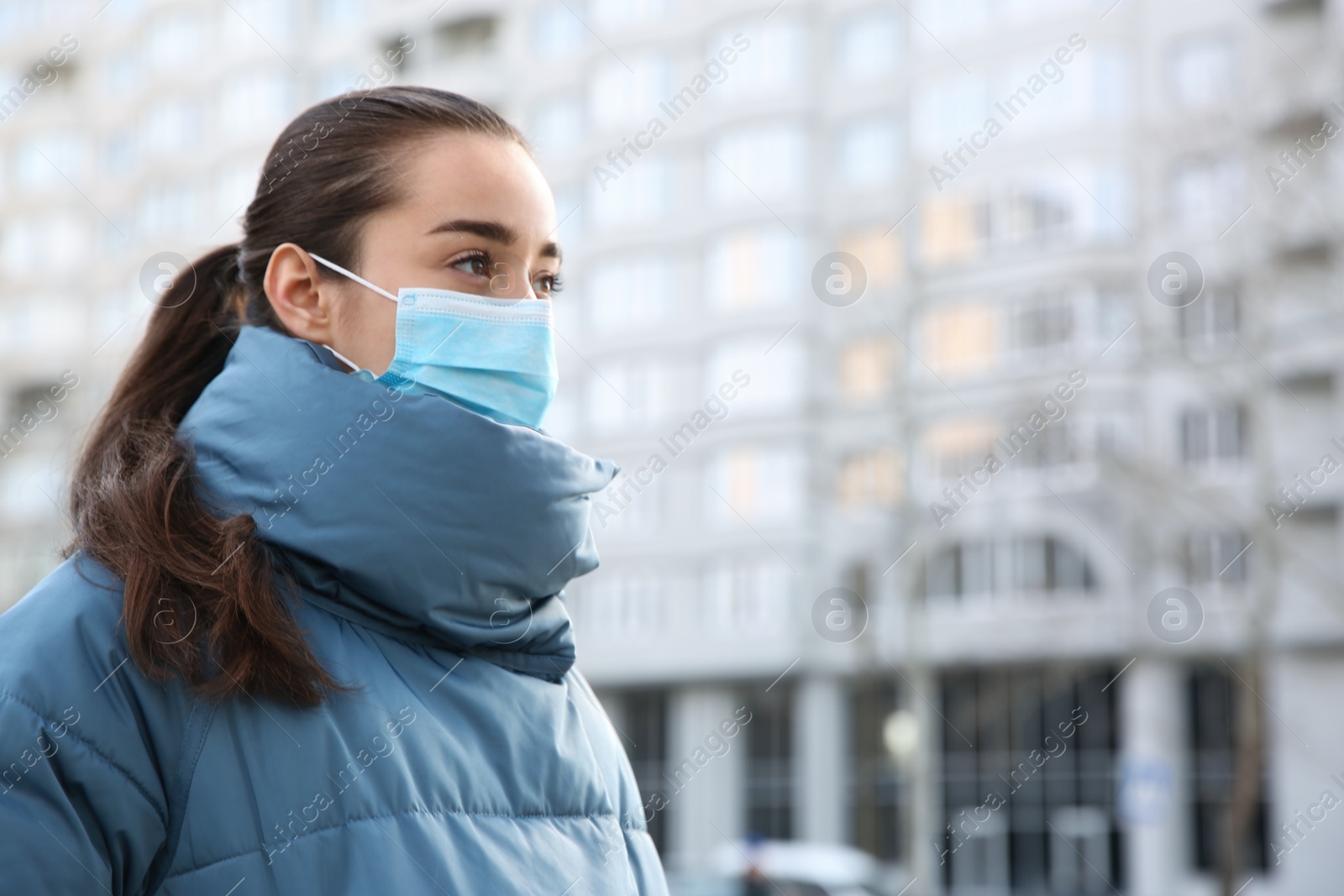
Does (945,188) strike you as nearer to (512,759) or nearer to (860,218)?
(860,218)

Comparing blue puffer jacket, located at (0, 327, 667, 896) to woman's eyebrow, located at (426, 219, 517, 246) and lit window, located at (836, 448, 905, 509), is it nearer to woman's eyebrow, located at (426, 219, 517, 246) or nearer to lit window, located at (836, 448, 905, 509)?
woman's eyebrow, located at (426, 219, 517, 246)

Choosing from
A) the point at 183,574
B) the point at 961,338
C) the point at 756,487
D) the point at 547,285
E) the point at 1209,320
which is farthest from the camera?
the point at 756,487

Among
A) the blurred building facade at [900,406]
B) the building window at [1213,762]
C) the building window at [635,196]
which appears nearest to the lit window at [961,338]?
the blurred building facade at [900,406]

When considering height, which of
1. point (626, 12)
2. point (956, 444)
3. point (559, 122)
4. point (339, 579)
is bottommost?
point (339, 579)

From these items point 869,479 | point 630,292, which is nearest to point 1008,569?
point 869,479

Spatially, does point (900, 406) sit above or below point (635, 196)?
below

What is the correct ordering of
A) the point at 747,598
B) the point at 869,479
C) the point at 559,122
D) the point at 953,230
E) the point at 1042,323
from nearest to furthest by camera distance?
the point at 1042,323 < the point at 869,479 < the point at 953,230 < the point at 747,598 < the point at 559,122

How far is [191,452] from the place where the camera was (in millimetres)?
1738

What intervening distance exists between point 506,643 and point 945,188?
3279 centimetres

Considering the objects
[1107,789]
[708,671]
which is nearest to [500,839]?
[1107,789]

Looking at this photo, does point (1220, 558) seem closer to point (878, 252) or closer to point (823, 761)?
point (878, 252)

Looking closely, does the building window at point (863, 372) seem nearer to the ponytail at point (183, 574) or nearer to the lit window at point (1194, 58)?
the lit window at point (1194, 58)

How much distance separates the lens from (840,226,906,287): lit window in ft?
93.7

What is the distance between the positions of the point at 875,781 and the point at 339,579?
33639 mm
